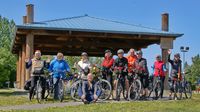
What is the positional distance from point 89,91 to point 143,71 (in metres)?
2.28

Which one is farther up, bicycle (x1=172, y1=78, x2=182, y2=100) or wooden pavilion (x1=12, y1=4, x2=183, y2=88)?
wooden pavilion (x1=12, y1=4, x2=183, y2=88)

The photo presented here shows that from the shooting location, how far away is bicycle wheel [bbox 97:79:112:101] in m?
14.9

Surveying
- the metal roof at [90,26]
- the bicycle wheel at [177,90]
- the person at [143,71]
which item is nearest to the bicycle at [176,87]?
the bicycle wheel at [177,90]

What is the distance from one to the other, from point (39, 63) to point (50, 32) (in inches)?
302

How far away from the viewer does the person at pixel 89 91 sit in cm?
1401

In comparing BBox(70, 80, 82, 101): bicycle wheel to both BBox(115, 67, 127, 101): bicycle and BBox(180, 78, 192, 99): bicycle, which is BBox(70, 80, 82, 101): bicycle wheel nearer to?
BBox(115, 67, 127, 101): bicycle

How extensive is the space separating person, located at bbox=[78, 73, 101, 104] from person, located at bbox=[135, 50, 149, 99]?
5.90 feet

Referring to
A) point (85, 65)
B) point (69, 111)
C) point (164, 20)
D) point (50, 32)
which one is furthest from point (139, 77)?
point (164, 20)

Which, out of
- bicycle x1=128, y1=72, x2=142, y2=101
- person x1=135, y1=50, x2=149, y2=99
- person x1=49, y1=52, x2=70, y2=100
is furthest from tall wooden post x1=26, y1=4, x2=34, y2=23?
bicycle x1=128, y1=72, x2=142, y2=101

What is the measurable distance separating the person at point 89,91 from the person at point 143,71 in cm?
180

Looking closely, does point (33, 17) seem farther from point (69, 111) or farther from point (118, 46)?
point (69, 111)

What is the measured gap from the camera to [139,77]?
15.6 metres

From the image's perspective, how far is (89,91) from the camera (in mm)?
14188

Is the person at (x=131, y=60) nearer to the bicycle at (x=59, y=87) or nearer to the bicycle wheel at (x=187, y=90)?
the bicycle at (x=59, y=87)
